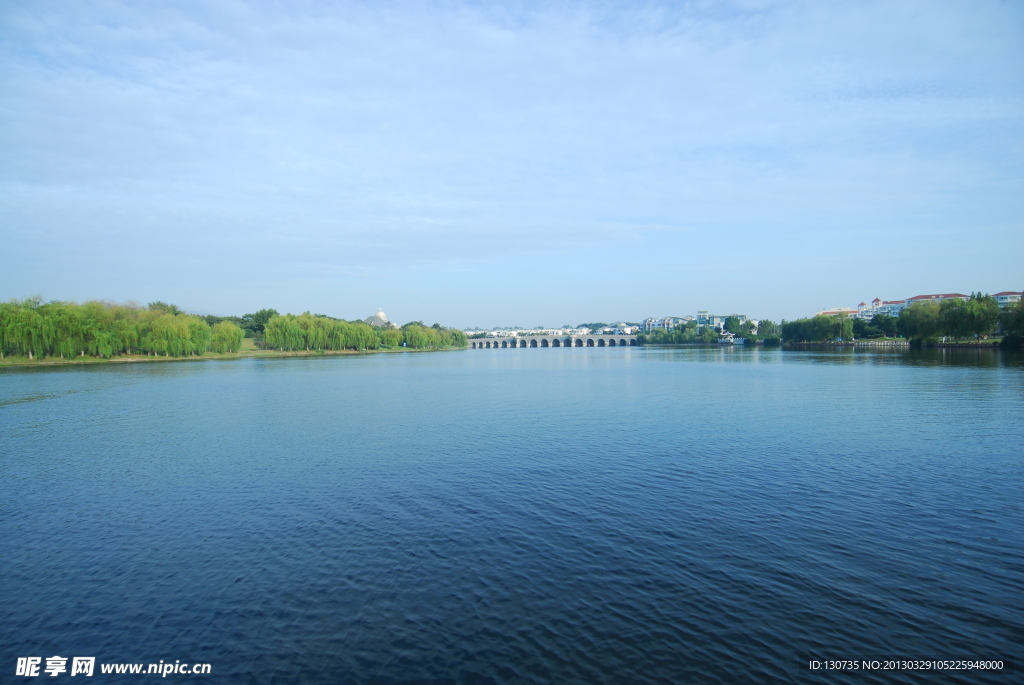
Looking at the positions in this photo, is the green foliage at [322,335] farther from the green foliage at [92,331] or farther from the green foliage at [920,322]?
the green foliage at [920,322]

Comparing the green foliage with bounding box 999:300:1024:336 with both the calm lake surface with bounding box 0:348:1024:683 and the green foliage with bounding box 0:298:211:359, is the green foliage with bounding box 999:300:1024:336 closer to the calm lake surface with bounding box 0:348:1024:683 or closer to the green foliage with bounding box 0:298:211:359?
the calm lake surface with bounding box 0:348:1024:683

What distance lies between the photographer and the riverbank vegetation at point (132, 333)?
72625mm

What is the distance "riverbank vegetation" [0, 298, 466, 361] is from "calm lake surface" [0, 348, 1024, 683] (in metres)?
61.1

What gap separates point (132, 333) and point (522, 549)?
9426 cm

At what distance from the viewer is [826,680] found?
7512mm

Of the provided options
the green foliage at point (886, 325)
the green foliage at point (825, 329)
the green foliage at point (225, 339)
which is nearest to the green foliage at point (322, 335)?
the green foliage at point (225, 339)

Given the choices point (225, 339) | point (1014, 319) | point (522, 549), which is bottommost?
point (522, 549)

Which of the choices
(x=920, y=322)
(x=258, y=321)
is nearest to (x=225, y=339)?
(x=258, y=321)

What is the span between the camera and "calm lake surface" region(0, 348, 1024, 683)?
27.2 ft

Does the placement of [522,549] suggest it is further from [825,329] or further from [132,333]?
[825,329]

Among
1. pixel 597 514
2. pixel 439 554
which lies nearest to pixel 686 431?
pixel 597 514

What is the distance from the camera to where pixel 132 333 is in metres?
85.1

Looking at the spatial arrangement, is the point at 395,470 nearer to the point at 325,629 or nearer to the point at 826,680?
the point at 325,629

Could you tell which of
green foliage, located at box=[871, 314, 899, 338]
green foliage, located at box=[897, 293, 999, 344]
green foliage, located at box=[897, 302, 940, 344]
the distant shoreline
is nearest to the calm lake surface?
the distant shoreline
